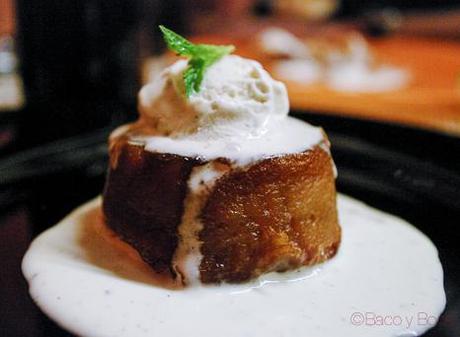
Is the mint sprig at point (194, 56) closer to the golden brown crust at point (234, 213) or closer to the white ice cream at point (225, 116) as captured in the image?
the white ice cream at point (225, 116)

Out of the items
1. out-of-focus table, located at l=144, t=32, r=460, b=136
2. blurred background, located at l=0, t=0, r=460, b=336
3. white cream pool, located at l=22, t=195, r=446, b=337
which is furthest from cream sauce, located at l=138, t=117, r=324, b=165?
out-of-focus table, located at l=144, t=32, r=460, b=136

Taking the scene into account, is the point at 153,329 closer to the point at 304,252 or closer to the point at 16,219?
the point at 304,252

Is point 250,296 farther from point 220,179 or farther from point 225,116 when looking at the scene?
point 225,116

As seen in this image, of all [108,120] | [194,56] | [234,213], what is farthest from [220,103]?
[108,120]

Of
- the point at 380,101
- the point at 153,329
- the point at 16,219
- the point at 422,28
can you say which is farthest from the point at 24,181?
the point at 422,28

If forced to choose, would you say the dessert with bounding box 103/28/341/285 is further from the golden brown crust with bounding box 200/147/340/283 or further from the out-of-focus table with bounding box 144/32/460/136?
the out-of-focus table with bounding box 144/32/460/136

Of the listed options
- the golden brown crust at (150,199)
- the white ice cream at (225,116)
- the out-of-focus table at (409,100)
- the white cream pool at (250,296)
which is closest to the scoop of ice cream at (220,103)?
the white ice cream at (225,116)
